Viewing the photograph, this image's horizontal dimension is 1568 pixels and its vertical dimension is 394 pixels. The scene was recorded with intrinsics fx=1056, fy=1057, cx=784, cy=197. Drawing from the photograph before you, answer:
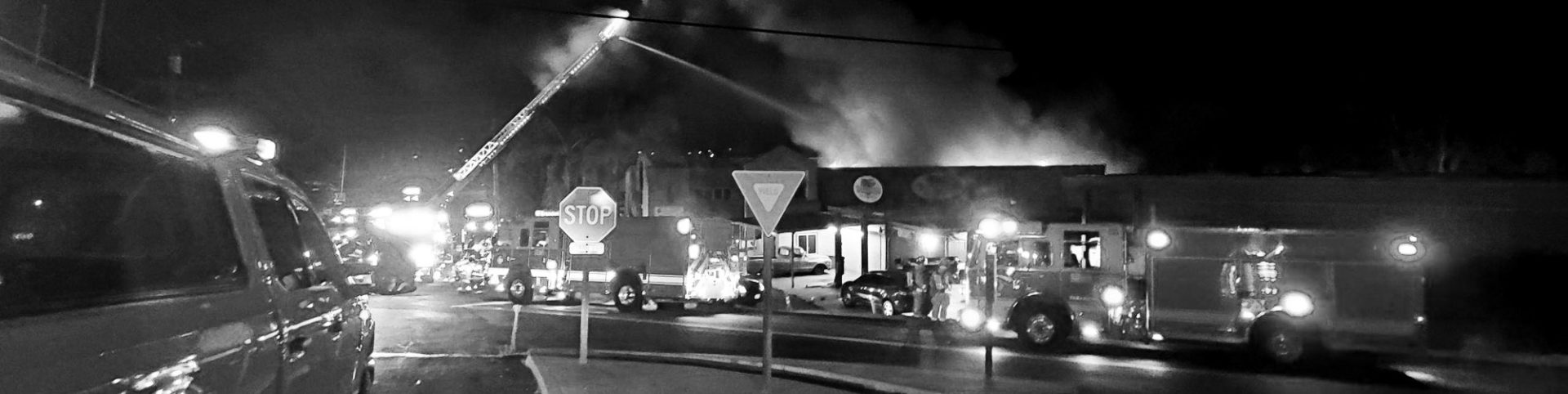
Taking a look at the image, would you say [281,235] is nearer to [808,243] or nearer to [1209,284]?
[1209,284]

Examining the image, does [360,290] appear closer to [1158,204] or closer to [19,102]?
[19,102]

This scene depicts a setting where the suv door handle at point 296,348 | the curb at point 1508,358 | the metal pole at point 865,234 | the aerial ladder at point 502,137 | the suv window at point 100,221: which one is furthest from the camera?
the aerial ladder at point 502,137

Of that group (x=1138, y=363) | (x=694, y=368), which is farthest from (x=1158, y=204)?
(x=694, y=368)

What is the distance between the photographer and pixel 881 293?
2195 cm

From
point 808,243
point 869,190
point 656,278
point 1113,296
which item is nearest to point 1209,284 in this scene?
point 1113,296

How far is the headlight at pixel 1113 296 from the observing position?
14.5m

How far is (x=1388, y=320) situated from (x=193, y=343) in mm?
14217

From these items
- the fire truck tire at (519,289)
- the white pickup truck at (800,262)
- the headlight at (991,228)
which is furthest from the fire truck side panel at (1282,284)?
the white pickup truck at (800,262)

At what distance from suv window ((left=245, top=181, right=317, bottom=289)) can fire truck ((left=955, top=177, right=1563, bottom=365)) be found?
8818mm

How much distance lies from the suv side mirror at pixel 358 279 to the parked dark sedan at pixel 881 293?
17.0m

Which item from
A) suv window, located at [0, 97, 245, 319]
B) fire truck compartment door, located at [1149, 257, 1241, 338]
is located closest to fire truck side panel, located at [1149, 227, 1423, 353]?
fire truck compartment door, located at [1149, 257, 1241, 338]

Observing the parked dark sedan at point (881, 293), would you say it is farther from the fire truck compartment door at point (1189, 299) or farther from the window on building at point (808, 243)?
the window on building at point (808, 243)

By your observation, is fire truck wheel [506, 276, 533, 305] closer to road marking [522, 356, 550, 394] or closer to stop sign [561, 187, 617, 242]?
road marking [522, 356, 550, 394]

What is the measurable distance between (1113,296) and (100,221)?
13.3 m
